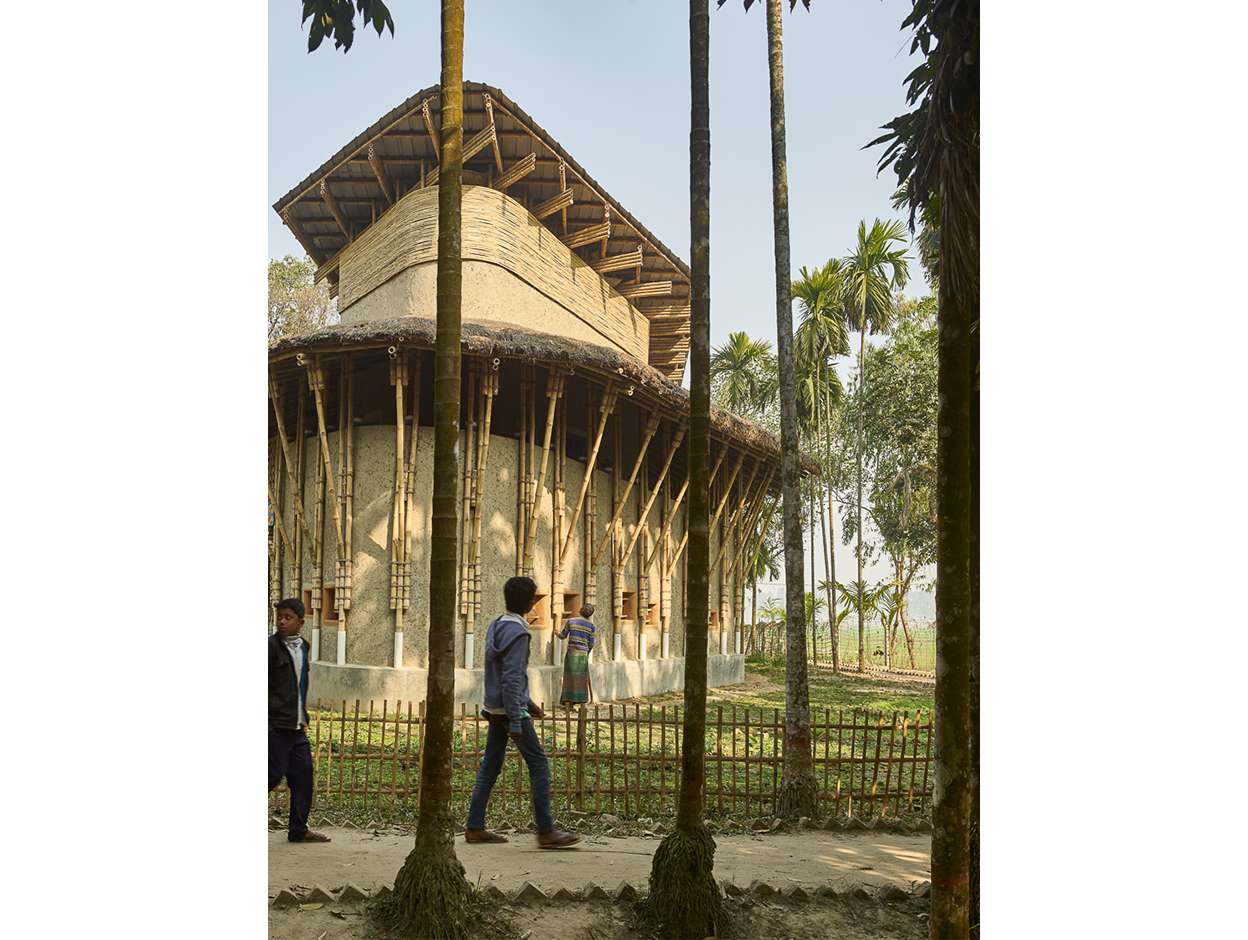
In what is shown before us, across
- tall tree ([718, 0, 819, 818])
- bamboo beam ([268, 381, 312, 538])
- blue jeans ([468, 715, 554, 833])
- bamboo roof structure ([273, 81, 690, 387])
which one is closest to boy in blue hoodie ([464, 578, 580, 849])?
blue jeans ([468, 715, 554, 833])

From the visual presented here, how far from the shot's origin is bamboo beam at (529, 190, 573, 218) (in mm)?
12398

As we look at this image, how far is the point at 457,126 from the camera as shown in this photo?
404cm

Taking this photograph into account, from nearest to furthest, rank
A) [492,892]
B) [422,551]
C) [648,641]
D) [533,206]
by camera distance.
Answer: [492,892] → [422,551] → [533,206] → [648,641]

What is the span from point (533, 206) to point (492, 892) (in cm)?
1029

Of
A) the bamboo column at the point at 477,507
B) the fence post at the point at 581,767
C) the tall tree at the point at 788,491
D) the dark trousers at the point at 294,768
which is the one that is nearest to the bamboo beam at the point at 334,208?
the bamboo column at the point at 477,507

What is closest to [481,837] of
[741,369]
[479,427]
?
[479,427]

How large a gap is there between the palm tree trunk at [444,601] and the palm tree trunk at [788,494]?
3.03 m

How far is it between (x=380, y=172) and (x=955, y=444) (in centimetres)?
1058

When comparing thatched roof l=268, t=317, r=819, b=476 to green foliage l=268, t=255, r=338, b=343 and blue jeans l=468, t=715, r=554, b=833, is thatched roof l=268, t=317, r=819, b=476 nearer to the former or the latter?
blue jeans l=468, t=715, r=554, b=833

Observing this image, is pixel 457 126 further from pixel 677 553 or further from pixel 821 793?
pixel 677 553

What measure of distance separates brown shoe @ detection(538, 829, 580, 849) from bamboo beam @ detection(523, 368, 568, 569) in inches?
234

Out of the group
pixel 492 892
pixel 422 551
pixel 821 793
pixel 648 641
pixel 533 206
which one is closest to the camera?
pixel 492 892

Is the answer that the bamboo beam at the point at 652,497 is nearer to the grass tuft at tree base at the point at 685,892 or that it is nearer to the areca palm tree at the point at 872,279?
the areca palm tree at the point at 872,279
